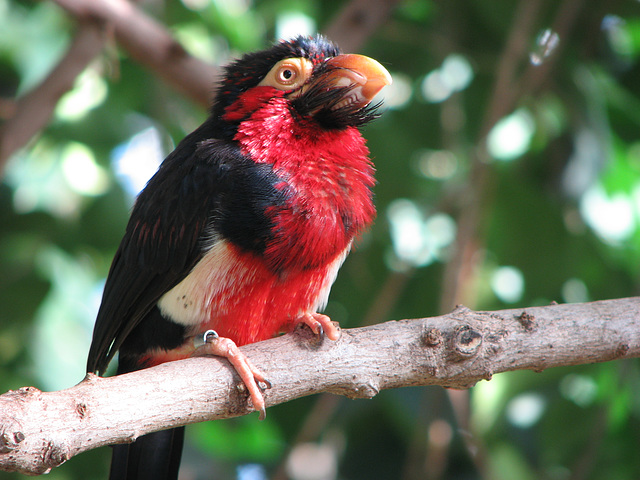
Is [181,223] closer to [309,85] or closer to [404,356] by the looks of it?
[309,85]

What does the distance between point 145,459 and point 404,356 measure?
1228mm

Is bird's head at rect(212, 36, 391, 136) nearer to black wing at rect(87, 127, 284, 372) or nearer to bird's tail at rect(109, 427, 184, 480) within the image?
black wing at rect(87, 127, 284, 372)

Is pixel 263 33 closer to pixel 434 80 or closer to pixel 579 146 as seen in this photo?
pixel 434 80

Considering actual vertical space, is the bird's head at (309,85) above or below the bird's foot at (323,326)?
above

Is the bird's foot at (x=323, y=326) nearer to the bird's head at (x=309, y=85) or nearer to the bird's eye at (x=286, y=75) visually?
the bird's head at (x=309, y=85)

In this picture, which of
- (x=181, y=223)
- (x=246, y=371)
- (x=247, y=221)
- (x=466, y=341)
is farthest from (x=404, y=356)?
(x=181, y=223)

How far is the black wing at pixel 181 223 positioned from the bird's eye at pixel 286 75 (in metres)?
0.34

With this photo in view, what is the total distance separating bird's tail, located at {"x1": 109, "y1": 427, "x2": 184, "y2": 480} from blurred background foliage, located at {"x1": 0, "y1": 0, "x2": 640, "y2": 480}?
102 centimetres

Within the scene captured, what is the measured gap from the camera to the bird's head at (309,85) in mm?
2656

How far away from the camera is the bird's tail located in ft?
9.03

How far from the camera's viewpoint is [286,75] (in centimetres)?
274

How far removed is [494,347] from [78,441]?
1.24 meters

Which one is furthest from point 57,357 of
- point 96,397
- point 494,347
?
point 494,347

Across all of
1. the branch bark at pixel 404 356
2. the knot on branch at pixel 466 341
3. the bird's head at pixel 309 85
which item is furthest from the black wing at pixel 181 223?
the knot on branch at pixel 466 341
